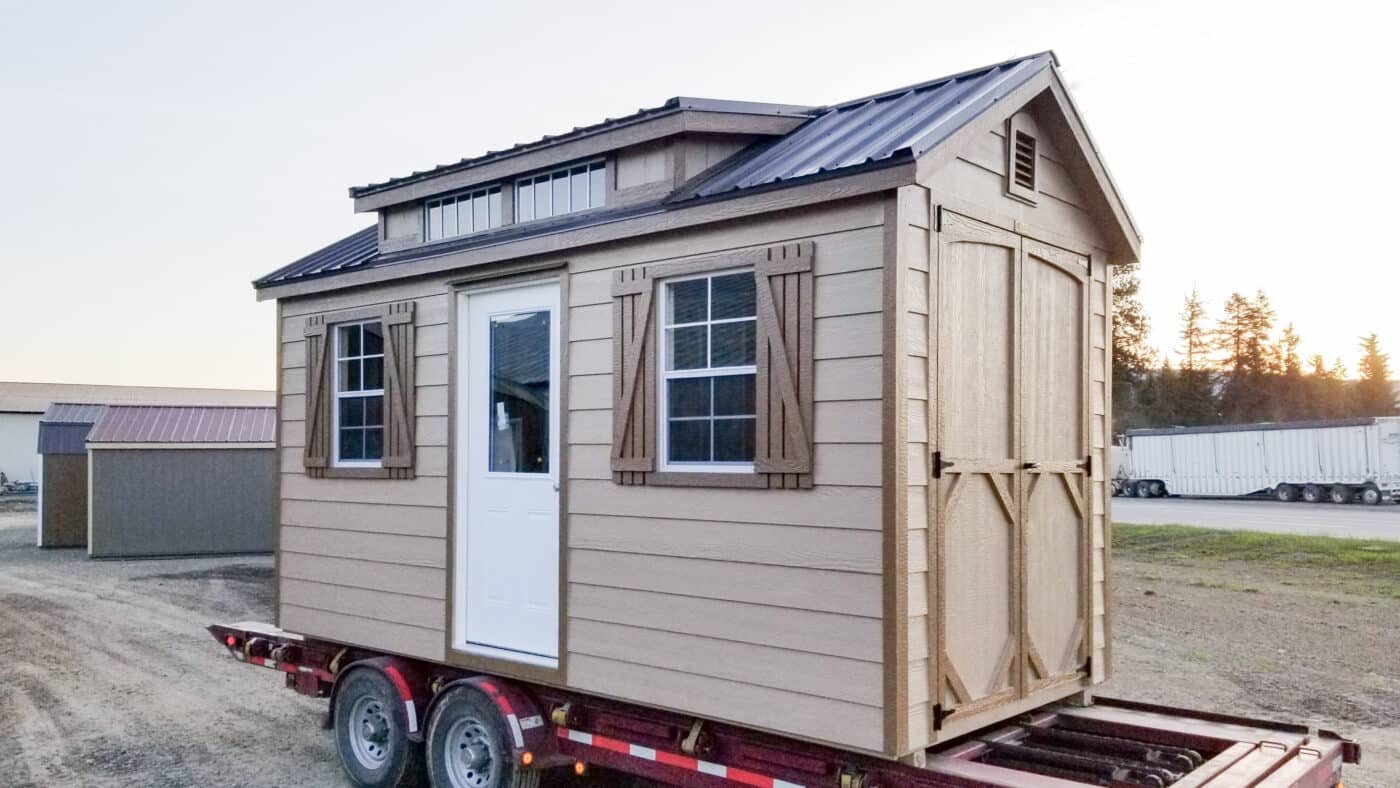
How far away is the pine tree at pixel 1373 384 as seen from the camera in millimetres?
60656

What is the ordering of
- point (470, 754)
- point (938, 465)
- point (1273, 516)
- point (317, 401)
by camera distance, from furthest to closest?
point (1273, 516)
point (317, 401)
point (470, 754)
point (938, 465)

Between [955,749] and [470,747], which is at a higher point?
[955,749]

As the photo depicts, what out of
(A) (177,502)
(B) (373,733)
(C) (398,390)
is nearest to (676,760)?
(B) (373,733)

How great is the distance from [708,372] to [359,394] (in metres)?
3.20

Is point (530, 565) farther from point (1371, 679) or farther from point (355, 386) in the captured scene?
point (1371, 679)

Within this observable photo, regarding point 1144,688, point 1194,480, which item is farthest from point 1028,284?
point 1194,480

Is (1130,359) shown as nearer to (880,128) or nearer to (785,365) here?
(880,128)

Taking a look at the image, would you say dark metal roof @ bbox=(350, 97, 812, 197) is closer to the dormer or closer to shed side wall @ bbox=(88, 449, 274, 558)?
the dormer

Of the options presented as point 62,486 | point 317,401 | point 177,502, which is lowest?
point 177,502

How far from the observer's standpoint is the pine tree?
60656mm

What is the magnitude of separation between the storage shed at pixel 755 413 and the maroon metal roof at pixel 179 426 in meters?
17.8

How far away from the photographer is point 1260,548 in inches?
771

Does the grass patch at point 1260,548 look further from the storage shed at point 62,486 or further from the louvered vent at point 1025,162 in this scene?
the storage shed at point 62,486

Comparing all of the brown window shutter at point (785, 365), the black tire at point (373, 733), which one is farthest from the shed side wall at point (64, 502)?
the brown window shutter at point (785, 365)
